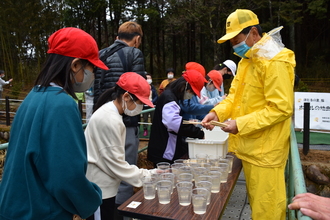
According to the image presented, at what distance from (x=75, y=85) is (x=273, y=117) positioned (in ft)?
4.73

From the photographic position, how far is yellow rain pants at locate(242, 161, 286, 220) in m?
2.25

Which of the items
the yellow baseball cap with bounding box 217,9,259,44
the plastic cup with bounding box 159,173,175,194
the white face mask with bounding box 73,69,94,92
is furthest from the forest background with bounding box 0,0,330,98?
the white face mask with bounding box 73,69,94,92

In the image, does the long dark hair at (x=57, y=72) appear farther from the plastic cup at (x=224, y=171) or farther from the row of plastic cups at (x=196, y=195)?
the plastic cup at (x=224, y=171)

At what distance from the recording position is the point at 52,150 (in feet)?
4.20

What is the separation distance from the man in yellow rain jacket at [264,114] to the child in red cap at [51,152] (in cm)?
136

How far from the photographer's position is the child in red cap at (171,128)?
3127 mm

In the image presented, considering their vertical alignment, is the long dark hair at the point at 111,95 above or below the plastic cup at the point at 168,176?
above

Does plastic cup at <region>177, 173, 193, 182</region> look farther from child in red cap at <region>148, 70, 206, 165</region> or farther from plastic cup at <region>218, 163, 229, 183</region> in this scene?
child in red cap at <region>148, 70, 206, 165</region>

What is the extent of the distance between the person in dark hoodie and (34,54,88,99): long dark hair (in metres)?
1.59

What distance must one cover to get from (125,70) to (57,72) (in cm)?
181

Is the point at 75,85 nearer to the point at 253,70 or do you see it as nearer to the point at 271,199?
the point at 253,70

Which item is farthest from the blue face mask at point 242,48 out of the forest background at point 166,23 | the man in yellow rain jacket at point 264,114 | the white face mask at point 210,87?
the forest background at point 166,23

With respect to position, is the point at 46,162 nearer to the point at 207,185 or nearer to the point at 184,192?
the point at 184,192

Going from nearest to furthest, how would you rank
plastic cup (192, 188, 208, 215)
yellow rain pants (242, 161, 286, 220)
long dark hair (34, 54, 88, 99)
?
long dark hair (34, 54, 88, 99)
plastic cup (192, 188, 208, 215)
yellow rain pants (242, 161, 286, 220)
